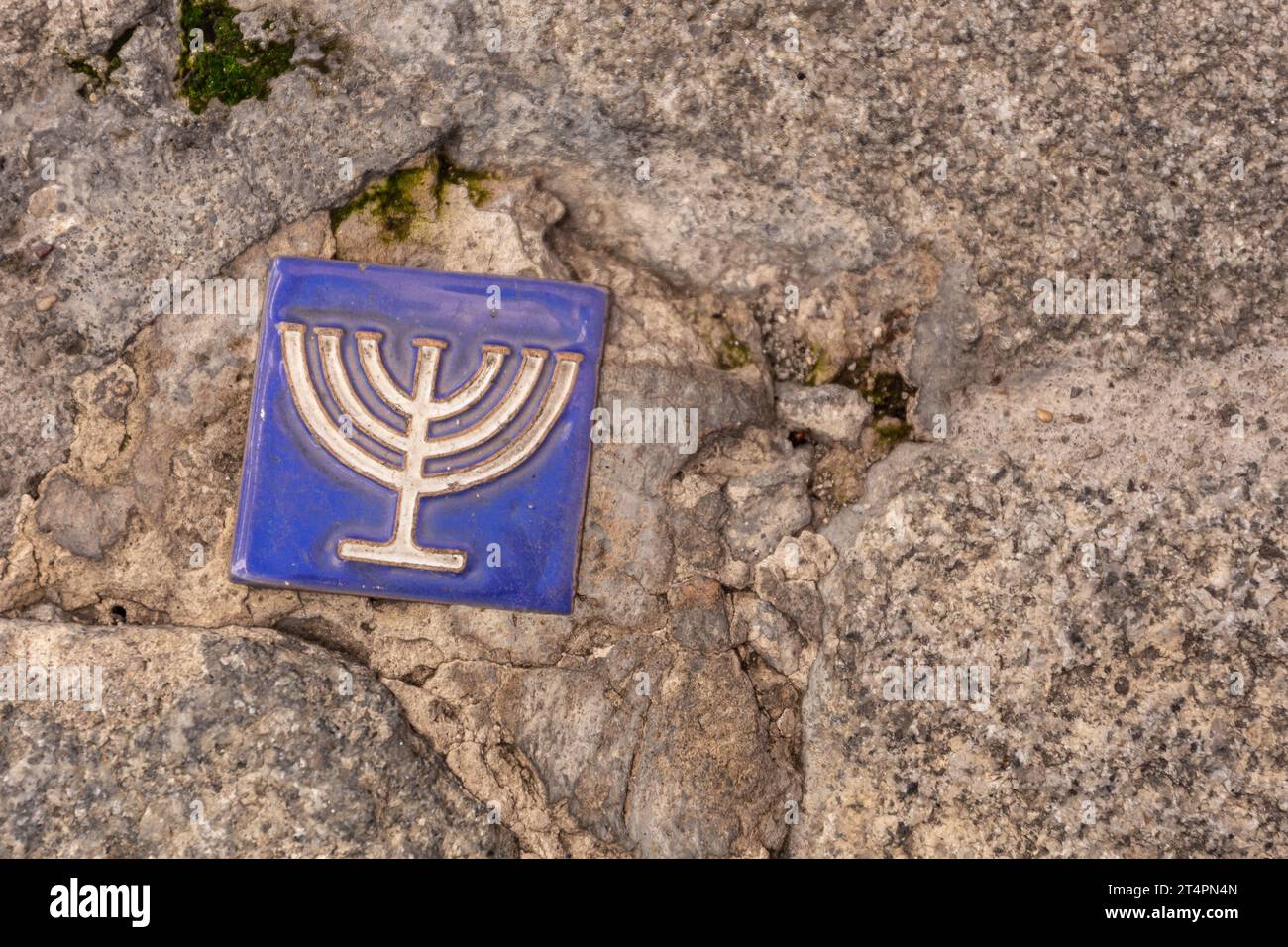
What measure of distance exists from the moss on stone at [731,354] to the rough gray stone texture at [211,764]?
3.91ft

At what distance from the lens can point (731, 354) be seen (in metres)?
2.88

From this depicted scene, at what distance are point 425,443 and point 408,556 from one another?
0.90ft

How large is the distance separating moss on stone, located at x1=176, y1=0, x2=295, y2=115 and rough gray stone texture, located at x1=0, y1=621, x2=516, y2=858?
1.35 metres

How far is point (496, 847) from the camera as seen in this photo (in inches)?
102

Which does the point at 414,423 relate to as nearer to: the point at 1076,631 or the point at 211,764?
the point at 211,764

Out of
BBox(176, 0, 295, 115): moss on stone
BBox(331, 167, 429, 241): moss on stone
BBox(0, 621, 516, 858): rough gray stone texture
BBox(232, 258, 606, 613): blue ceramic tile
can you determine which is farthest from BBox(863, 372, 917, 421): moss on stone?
BBox(176, 0, 295, 115): moss on stone

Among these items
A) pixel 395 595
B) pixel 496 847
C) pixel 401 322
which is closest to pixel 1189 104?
pixel 401 322

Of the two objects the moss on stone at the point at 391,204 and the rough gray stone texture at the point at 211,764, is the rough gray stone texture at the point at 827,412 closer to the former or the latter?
the moss on stone at the point at 391,204

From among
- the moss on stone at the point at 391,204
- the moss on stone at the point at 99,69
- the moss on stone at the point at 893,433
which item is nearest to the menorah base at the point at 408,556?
the moss on stone at the point at 391,204

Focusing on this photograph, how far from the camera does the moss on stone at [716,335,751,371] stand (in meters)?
2.87

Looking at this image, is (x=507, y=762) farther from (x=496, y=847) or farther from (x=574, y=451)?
(x=574, y=451)

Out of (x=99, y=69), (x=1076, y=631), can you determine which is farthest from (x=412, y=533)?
(x=1076, y=631)

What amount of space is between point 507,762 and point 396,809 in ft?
0.92

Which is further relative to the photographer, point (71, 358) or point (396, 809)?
point (71, 358)
